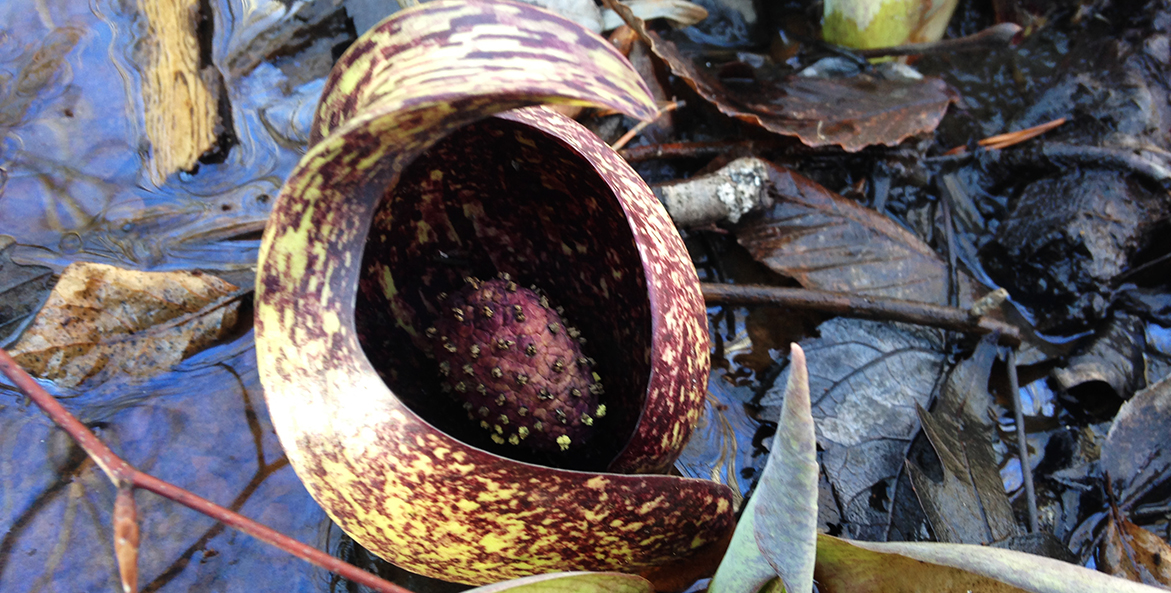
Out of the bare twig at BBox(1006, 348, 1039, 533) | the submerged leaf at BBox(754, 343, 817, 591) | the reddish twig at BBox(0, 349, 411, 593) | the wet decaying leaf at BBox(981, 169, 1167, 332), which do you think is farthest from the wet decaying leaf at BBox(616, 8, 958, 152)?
the reddish twig at BBox(0, 349, 411, 593)

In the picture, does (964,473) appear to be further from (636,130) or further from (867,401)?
(636,130)

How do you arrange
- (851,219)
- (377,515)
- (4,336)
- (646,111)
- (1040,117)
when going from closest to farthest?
(646,111)
(377,515)
(4,336)
(851,219)
(1040,117)

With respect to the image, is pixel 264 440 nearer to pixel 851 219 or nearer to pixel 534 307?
pixel 534 307

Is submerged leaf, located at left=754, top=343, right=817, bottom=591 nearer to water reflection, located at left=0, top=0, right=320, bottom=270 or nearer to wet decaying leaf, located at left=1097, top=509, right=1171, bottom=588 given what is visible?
wet decaying leaf, located at left=1097, top=509, right=1171, bottom=588

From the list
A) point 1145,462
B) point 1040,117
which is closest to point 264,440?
point 1145,462

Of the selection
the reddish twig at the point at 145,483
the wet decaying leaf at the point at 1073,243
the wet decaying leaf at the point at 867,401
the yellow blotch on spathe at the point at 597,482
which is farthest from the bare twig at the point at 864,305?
the reddish twig at the point at 145,483

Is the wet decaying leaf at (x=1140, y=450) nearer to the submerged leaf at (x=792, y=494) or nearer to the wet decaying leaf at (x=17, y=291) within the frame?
the submerged leaf at (x=792, y=494)


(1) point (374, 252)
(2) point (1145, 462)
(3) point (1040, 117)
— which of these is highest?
(3) point (1040, 117)
